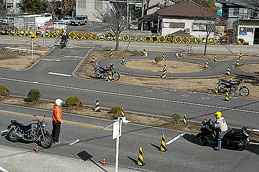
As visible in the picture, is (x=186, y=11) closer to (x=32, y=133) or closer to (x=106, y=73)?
(x=106, y=73)

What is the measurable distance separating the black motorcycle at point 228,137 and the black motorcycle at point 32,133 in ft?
20.8

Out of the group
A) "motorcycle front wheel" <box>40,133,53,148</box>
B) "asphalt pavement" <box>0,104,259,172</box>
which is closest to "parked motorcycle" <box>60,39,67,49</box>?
"asphalt pavement" <box>0,104,259,172</box>

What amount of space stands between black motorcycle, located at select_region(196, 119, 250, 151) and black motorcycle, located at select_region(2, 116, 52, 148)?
20.8 ft

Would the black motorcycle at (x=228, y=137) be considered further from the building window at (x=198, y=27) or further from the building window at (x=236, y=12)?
the building window at (x=236, y=12)

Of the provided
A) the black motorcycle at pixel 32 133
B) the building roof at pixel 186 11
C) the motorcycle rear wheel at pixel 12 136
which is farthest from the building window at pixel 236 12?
the motorcycle rear wheel at pixel 12 136

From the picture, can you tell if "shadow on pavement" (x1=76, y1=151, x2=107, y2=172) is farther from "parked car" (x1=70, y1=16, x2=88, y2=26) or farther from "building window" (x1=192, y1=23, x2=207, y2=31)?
"parked car" (x1=70, y1=16, x2=88, y2=26)

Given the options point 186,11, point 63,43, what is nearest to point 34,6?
point 186,11

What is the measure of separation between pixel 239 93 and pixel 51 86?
537 inches

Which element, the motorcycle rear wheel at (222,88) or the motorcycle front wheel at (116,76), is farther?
the motorcycle front wheel at (116,76)

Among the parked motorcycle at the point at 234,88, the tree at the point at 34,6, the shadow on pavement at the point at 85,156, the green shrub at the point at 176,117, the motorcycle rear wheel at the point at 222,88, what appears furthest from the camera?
the tree at the point at 34,6

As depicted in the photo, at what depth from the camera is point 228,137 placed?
14.5 m

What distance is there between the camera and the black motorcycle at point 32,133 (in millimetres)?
13789

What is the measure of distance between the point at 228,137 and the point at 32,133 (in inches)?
312

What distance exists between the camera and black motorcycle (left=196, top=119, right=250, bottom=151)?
14326 mm
